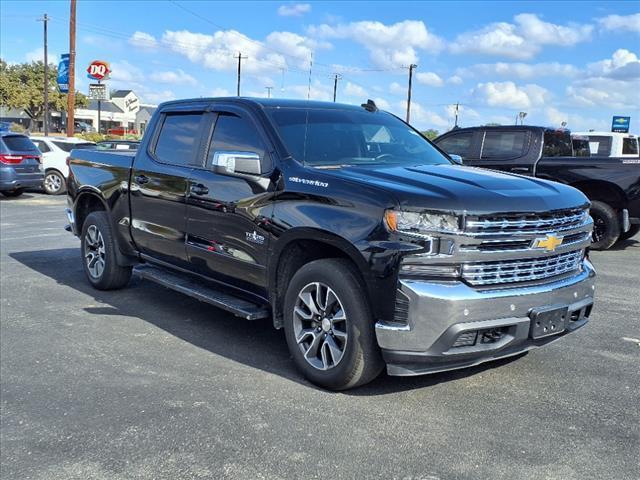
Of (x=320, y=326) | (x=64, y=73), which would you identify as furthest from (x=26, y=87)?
(x=320, y=326)

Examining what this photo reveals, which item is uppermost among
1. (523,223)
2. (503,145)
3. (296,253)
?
(503,145)

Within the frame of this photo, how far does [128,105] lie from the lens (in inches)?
3952

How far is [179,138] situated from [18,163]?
1242 cm

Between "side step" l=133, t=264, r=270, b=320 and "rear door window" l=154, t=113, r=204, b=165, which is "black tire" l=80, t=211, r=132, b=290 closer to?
"side step" l=133, t=264, r=270, b=320

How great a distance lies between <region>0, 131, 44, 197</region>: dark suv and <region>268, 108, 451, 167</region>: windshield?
1336cm

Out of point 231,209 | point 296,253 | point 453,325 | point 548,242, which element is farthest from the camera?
point 231,209

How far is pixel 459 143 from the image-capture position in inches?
419

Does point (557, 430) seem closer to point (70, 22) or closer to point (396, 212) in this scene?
point (396, 212)

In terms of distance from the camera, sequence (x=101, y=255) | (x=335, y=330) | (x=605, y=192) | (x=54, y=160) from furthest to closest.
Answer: (x=54, y=160) → (x=605, y=192) → (x=101, y=255) → (x=335, y=330)

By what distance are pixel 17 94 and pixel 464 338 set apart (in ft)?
242

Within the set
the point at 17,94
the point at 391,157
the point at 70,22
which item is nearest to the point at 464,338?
the point at 391,157

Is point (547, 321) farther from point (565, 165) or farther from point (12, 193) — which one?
point (12, 193)

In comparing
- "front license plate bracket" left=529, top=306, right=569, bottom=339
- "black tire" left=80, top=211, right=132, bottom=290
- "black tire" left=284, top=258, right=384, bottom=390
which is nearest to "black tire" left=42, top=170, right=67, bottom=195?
"black tire" left=80, top=211, right=132, bottom=290

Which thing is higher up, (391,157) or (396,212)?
(391,157)
